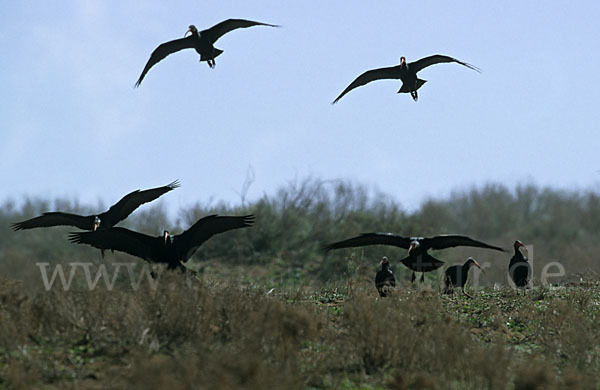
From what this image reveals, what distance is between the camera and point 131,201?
12.4 metres

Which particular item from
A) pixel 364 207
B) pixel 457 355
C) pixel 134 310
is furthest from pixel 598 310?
pixel 364 207

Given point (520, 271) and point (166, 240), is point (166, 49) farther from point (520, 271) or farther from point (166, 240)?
point (520, 271)

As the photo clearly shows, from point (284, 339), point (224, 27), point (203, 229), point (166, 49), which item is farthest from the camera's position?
point (166, 49)

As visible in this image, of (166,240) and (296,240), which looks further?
(296,240)

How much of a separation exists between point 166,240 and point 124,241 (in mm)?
618

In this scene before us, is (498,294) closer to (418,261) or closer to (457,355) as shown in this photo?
(418,261)

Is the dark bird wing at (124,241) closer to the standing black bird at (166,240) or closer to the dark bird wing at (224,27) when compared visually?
the standing black bird at (166,240)

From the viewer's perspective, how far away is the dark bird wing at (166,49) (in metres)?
13.5

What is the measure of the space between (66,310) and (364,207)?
23.6 m

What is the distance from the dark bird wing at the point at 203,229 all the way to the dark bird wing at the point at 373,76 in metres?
4.48

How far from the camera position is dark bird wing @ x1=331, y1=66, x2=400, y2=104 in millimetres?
13961

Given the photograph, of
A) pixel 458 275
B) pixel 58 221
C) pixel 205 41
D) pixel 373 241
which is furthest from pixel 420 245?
pixel 58 221

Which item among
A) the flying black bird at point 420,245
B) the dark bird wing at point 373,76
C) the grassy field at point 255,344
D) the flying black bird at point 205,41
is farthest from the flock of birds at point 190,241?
the dark bird wing at point 373,76

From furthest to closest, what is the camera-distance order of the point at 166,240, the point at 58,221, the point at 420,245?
the point at 58,221 < the point at 420,245 < the point at 166,240
